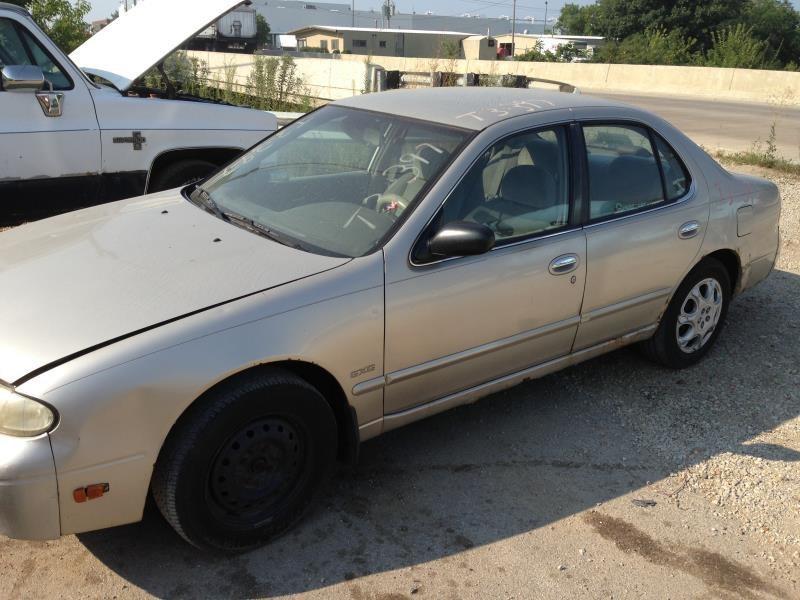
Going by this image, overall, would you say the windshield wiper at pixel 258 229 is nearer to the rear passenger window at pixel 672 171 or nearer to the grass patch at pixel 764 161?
the rear passenger window at pixel 672 171

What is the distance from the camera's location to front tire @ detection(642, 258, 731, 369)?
4570mm

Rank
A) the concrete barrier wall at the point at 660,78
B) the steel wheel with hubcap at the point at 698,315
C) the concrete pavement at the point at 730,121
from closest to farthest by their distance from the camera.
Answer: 1. the steel wheel with hubcap at the point at 698,315
2. the concrete pavement at the point at 730,121
3. the concrete barrier wall at the point at 660,78

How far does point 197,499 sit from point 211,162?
4201mm

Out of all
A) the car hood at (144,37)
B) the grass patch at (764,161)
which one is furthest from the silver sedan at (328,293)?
the grass patch at (764,161)

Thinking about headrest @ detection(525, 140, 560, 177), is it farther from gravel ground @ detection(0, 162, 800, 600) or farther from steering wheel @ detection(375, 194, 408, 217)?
gravel ground @ detection(0, 162, 800, 600)

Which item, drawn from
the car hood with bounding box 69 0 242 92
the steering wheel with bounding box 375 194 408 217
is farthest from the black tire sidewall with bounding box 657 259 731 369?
the car hood with bounding box 69 0 242 92

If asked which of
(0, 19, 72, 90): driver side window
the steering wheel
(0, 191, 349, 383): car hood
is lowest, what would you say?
(0, 191, 349, 383): car hood

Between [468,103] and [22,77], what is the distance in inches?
130

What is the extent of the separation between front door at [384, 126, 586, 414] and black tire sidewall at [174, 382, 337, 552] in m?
0.37

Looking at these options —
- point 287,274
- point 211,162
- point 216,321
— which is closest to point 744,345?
point 287,274

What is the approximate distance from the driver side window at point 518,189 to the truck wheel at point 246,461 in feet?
3.45

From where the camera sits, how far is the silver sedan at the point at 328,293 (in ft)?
8.59

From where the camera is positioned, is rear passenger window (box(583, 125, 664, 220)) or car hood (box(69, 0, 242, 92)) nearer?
rear passenger window (box(583, 125, 664, 220))

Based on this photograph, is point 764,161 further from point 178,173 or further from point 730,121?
point 730,121
